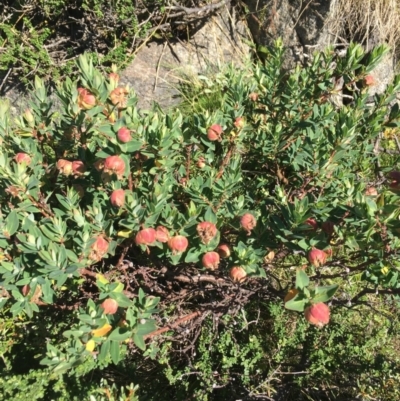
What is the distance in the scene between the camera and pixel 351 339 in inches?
70.7

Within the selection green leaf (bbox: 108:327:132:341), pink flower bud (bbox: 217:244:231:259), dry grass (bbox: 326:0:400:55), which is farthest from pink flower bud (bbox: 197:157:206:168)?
dry grass (bbox: 326:0:400:55)

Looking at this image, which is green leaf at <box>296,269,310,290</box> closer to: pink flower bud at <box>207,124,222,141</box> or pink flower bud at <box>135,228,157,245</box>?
pink flower bud at <box>135,228,157,245</box>

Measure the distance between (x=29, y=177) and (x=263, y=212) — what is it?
74 cm

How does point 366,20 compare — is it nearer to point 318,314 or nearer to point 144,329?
point 318,314

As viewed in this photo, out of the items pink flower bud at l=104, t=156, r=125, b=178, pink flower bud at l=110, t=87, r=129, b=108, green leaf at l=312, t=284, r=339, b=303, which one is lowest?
green leaf at l=312, t=284, r=339, b=303

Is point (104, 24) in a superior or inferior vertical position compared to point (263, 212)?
superior

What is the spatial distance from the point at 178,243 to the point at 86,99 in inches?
18.9

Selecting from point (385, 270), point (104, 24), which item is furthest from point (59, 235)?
point (104, 24)

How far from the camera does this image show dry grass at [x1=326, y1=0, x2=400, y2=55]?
2523mm

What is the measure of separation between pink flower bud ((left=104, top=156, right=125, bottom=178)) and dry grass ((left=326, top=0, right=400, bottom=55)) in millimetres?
2004

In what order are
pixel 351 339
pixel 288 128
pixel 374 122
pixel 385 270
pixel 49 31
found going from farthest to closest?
pixel 49 31
pixel 351 339
pixel 288 128
pixel 374 122
pixel 385 270

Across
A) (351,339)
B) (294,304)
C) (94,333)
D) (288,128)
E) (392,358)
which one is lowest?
(392,358)

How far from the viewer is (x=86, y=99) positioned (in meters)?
1.15

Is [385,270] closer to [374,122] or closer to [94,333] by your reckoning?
[374,122]
